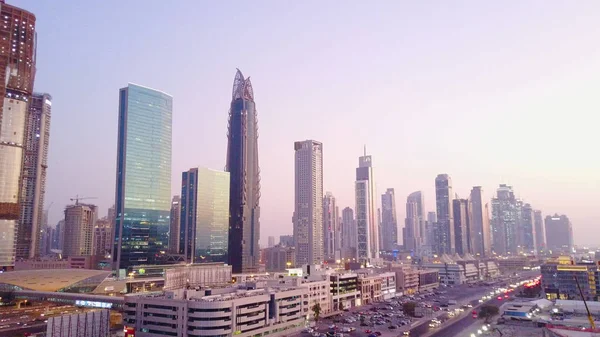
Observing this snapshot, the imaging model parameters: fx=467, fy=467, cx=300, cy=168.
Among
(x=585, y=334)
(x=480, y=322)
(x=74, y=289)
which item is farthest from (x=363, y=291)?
(x=74, y=289)

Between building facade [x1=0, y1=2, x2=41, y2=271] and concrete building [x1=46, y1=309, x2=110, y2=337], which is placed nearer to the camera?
concrete building [x1=46, y1=309, x2=110, y2=337]

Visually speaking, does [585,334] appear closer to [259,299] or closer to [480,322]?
[480,322]

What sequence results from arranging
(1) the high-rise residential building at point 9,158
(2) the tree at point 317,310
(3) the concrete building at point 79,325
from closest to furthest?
(3) the concrete building at point 79,325 → (2) the tree at point 317,310 → (1) the high-rise residential building at point 9,158

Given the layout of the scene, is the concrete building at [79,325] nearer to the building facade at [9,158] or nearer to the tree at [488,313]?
the tree at [488,313]

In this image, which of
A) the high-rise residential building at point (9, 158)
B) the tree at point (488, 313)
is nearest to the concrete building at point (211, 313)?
the tree at point (488, 313)

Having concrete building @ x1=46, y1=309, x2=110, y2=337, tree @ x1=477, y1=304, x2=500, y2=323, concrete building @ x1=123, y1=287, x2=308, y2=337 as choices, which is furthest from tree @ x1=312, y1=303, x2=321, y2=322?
concrete building @ x1=46, y1=309, x2=110, y2=337

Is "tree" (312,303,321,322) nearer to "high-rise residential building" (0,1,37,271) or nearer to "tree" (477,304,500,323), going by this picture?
"tree" (477,304,500,323)
